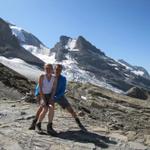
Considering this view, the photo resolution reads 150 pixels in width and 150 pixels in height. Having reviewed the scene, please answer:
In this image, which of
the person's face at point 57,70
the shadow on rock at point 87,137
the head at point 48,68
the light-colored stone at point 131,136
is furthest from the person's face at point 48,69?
the light-colored stone at point 131,136

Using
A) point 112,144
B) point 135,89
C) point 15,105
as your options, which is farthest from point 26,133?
point 135,89

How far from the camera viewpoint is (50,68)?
11352mm

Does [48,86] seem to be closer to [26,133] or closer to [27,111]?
[26,133]

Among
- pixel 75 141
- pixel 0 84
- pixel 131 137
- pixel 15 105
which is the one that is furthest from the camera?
pixel 0 84

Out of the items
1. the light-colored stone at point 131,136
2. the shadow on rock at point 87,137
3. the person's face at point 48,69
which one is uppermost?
the person's face at point 48,69

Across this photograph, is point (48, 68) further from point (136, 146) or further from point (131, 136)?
point (131, 136)

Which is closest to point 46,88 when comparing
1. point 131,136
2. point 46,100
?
point 46,100

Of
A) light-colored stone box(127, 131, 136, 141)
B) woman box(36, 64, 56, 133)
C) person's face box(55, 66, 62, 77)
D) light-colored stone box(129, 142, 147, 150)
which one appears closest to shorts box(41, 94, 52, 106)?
woman box(36, 64, 56, 133)

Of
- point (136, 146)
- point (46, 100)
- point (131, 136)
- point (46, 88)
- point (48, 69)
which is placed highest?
point (48, 69)

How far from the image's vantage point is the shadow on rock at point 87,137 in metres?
10.9

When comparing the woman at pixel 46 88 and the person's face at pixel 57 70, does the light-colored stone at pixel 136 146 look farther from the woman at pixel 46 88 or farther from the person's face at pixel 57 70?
the person's face at pixel 57 70

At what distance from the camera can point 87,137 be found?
1143cm

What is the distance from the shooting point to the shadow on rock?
35.8 feet

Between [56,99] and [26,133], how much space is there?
4.93 ft
